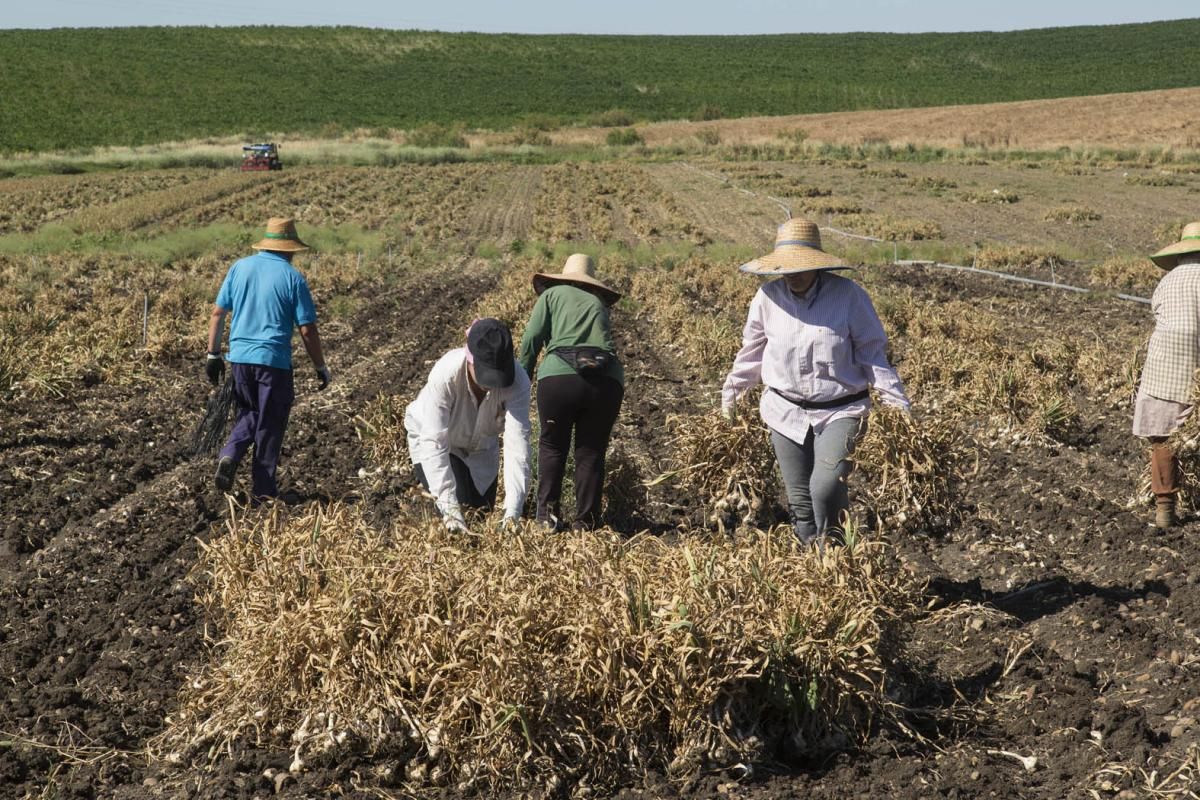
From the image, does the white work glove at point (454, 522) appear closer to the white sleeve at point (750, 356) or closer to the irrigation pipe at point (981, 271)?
the white sleeve at point (750, 356)

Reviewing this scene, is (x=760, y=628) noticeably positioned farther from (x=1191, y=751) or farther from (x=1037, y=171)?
(x=1037, y=171)

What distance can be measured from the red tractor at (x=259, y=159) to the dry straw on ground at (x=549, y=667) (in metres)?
45.6

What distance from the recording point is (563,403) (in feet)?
19.5

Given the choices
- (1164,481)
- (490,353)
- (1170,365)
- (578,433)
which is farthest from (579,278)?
(1164,481)

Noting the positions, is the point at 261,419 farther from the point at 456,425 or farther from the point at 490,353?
the point at 490,353

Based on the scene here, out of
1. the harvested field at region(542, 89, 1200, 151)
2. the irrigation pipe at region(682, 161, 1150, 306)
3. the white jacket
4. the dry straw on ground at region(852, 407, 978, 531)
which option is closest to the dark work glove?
the white jacket

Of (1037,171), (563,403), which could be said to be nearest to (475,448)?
(563,403)

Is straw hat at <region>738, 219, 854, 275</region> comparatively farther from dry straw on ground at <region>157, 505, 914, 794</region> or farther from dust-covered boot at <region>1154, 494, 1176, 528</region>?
dust-covered boot at <region>1154, 494, 1176, 528</region>

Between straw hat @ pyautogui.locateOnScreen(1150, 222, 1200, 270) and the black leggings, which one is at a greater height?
straw hat @ pyautogui.locateOnScreen(1150, 222, 1200, 270)

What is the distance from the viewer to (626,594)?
4070 millimetres

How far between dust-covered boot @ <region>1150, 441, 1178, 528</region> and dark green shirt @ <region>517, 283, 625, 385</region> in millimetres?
3082

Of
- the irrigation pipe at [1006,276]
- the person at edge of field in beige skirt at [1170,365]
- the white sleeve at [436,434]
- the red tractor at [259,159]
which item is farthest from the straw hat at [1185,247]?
the red tractor at [259,159]

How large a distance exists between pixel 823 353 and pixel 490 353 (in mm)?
1439

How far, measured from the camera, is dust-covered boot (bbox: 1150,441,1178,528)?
657cm
